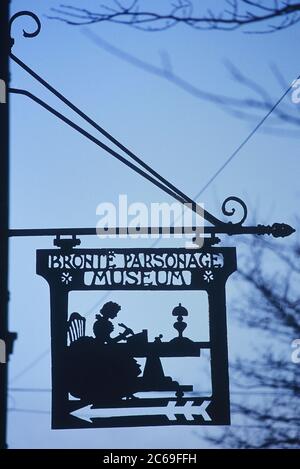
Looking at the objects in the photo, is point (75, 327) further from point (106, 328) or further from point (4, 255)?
point (4, 255)

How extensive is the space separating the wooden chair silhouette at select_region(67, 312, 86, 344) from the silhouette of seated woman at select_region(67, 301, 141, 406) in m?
0.02

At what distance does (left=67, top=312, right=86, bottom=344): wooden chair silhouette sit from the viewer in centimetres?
226

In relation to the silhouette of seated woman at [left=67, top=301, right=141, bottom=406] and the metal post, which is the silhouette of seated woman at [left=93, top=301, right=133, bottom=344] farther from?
the metal post

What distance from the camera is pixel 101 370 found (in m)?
2.27

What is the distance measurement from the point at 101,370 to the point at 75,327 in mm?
158

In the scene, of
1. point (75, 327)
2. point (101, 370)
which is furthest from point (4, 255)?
point (101, 370)

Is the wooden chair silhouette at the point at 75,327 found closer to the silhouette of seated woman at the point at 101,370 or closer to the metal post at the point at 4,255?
the silhouette of seated woman at the point at 101,370

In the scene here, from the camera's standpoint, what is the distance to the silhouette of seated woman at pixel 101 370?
7.36 feet

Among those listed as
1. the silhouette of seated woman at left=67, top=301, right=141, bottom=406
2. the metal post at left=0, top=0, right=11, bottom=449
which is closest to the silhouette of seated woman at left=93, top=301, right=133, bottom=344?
the silhouette of seated woman at left=67, top=301, right=141, bottom=406

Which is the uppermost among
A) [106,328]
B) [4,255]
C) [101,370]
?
[4,255]

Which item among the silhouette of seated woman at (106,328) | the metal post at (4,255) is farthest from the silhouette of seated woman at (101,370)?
the metal post at (4,255)

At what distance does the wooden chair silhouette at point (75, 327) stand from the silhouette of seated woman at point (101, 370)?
0.02m
